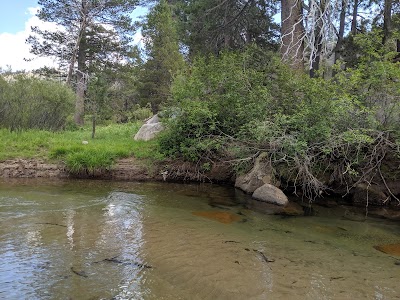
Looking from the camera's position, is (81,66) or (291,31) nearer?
(291,31)

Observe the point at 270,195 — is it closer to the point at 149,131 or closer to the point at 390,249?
the point at 390,249

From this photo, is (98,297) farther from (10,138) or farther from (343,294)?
(10,138)

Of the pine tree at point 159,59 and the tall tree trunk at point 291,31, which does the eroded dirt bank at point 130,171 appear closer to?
the tall tree trunk at point 291,31

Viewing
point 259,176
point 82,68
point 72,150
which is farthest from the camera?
point 82,68

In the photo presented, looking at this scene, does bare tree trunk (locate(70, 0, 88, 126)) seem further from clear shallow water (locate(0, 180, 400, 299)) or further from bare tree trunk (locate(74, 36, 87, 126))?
clear shallow water (locate(0, 180, 400, 299))

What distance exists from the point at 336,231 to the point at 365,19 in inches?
642

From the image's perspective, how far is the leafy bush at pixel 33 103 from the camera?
12859 mm

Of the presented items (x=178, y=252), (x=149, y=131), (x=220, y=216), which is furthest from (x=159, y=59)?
(x=178, y=252)

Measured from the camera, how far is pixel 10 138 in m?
11.6

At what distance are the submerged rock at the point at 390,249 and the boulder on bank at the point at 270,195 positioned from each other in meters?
2.70

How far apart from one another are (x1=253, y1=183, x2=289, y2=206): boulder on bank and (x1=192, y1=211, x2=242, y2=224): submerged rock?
4.77 ft

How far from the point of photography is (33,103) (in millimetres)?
13523

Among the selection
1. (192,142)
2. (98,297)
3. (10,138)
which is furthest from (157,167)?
(98,297)

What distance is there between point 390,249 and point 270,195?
122 inches
